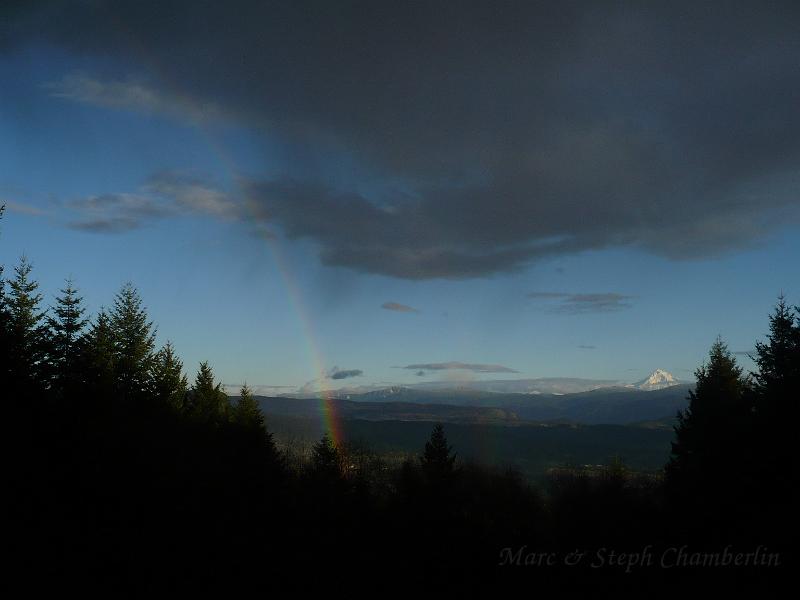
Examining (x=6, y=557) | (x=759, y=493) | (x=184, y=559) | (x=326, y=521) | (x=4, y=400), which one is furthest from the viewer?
(x=326, y=521)

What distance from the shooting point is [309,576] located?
2008 centimetres

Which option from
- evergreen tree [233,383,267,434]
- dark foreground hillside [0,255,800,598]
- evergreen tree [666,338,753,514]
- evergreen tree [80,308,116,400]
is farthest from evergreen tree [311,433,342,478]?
evergreen tree [666,338,753,514]

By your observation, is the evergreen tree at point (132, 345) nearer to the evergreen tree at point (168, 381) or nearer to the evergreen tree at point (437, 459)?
the evergreen tree at point (168, 381)

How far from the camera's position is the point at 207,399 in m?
59.1

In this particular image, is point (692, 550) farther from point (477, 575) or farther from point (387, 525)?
point (387, 525)

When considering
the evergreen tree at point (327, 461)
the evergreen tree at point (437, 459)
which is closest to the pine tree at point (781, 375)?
the evergreen tree at point (437, 459)

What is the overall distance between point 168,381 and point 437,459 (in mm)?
29108

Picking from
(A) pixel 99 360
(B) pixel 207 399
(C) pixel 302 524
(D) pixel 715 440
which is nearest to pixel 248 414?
(B) pixel 207 399

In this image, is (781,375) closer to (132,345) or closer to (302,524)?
(302,524)

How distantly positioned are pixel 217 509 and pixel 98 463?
316 inches

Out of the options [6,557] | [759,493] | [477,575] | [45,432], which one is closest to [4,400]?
[45,432]

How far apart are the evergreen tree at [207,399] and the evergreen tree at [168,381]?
130 cm

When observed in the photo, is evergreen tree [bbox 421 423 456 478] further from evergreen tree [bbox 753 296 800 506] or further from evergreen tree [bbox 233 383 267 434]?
evergreen tree [bbox 753 296 800 506]

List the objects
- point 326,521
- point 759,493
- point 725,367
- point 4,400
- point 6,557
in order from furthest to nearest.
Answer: point 725,367
point 326,521
point 759,493
point 4,400
point 6,557
